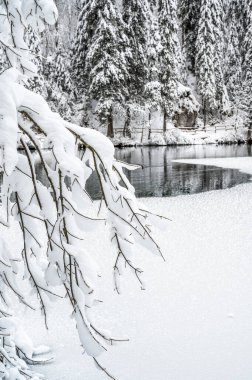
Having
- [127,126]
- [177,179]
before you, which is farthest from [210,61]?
[177,179]

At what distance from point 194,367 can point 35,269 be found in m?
2.24

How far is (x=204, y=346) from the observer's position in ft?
12.0

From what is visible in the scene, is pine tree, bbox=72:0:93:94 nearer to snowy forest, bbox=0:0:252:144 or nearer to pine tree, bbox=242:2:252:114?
snowy forest, bbox=0:0:252:144

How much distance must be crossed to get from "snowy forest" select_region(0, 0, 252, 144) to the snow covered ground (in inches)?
978

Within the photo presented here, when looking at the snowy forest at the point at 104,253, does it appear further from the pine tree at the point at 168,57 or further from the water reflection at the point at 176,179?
the pine tree at the point at 168,57

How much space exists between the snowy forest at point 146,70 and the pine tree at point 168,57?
0.29ft

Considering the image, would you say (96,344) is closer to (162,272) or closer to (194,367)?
(194,367)

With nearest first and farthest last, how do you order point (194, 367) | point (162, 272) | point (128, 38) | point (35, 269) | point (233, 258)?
1. point (35, 269)
2. point (194, 367)
3. point (162, 272)
4. point (233, 258)
5. point (128, 38)

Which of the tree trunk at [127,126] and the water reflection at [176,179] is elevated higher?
the tree trunk at [127,126]

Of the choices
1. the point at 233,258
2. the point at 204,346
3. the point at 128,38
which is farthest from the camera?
the point at 128,38

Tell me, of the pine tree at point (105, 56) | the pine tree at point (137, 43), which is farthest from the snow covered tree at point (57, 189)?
the pine tree at point (137, 43)

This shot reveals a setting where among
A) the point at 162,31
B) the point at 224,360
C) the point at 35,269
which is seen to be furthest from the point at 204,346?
the point at 162,31

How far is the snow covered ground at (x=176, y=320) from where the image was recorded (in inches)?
133

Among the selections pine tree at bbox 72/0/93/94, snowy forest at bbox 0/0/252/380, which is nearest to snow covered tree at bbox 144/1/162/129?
pine tree at bbox 72/0/93/94
